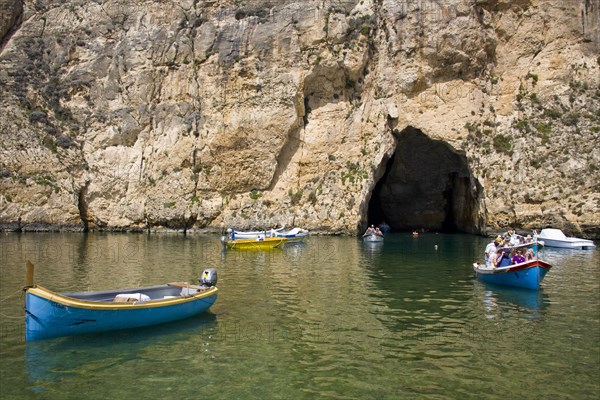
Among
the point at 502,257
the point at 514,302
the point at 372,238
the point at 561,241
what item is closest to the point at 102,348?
the point at 514,302

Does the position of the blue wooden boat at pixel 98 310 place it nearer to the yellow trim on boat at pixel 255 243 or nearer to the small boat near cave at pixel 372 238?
the yellow trim on boat at pixel 255 243

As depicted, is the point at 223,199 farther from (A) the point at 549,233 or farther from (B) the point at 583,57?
(B) the point at 583,57

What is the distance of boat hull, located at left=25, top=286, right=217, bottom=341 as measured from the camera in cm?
1241

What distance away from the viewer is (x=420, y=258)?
30.5 m

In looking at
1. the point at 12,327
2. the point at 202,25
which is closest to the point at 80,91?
the point at 202,25

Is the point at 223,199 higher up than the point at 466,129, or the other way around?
the point at 466,129

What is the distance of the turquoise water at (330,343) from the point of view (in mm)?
9781

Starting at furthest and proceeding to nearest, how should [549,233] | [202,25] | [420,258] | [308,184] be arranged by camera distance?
1. [202,25]
2. [308,184]
3. [549,233]
4. [420,258]

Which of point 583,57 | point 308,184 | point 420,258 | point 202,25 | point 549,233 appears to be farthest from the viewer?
point 202,25

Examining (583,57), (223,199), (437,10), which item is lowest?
(223,199)

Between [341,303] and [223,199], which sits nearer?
[341,303]

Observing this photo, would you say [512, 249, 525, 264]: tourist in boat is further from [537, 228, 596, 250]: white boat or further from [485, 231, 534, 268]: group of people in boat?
[537, 228, 596, 250]: white boat

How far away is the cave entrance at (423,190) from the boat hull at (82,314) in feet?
136

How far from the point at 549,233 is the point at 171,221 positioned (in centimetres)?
3639
